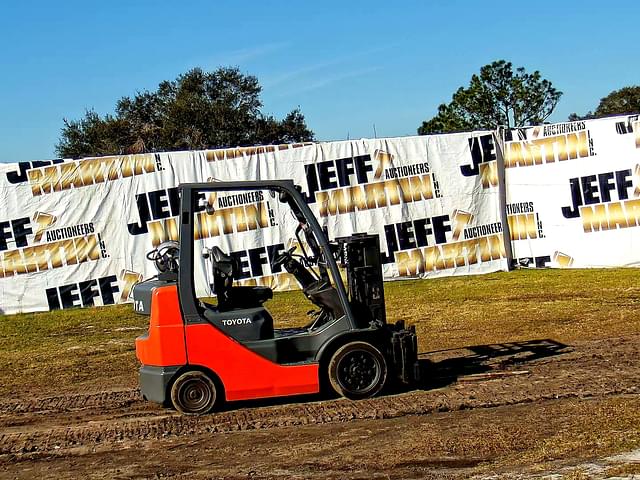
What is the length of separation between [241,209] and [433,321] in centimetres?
606

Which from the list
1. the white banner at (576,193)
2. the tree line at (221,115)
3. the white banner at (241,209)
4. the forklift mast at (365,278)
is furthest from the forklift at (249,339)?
the tree line at (221,115)

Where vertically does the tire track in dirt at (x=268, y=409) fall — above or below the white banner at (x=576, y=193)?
below

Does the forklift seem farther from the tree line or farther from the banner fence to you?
the tree line

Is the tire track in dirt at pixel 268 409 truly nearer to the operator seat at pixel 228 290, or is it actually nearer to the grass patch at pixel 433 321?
the operator seat at pixel 228 290

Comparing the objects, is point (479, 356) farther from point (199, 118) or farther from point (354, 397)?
point (199, 118)

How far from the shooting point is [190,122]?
43938 millimetres

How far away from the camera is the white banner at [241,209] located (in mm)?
17906

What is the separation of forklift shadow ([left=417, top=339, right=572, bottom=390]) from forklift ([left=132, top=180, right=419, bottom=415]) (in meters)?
0.84

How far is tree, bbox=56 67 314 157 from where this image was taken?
43.5 metres

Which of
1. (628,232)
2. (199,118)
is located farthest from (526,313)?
(199,118)

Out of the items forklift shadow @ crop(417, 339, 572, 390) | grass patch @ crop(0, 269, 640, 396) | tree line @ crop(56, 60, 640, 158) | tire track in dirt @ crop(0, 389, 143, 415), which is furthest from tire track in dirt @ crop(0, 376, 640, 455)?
tree line @ crop(56, 60, 640, 158)

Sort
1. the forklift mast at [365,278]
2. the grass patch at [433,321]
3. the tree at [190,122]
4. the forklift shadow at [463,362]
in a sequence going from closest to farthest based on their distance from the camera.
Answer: the forklift shadow at [463,362] < the forklift mast at [365,278] < the grass patch at [433,321] < the tree at [190,122]

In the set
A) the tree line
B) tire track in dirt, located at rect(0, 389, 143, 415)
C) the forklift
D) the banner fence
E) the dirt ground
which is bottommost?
the dirt ground

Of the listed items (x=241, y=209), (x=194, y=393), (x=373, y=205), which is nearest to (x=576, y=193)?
(x=373, y=205)
